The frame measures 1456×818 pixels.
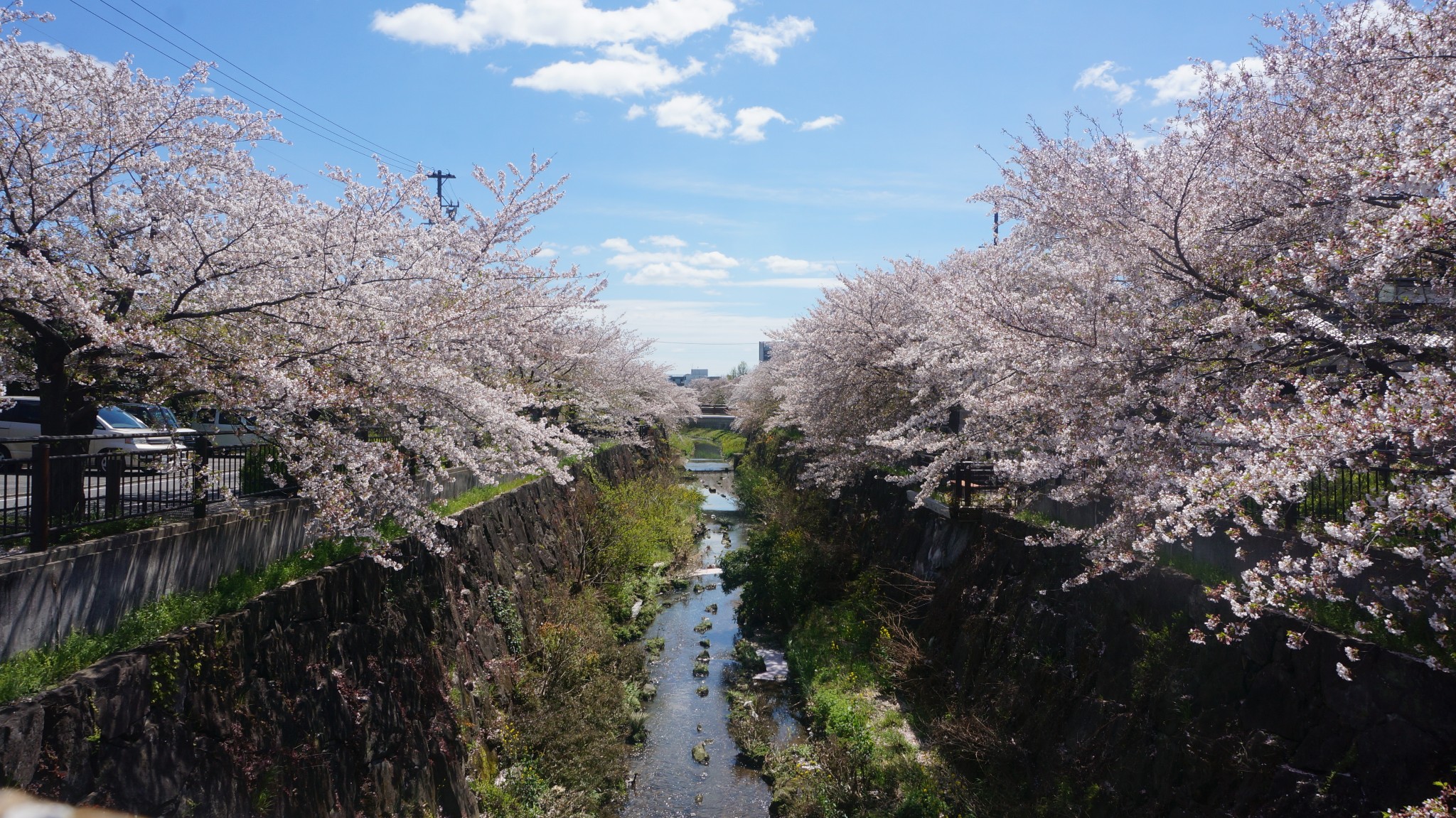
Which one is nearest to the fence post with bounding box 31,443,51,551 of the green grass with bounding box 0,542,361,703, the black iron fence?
the black iron fence

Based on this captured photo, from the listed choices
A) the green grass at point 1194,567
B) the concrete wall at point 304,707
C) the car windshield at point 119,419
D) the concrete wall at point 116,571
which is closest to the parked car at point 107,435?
the car windshield at point 119,419

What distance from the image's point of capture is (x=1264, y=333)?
561cm

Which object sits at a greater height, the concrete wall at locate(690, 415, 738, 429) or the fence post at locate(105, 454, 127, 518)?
the fence post at locate(105, 454, 127, 518)

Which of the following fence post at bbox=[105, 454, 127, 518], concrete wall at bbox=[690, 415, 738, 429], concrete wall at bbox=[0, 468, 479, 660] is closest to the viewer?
concrete wall at bbox=[0, 468, 479, 660]

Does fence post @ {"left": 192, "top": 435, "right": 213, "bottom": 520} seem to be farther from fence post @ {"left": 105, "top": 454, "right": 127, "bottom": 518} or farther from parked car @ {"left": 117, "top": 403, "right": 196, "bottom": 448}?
fence post @ {"left": 105, "top": 454, "right": 127, "bottom": 518}

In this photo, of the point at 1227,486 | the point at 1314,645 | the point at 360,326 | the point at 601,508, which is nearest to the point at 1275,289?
the point at 1227,486

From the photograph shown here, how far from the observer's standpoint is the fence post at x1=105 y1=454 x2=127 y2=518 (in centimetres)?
648

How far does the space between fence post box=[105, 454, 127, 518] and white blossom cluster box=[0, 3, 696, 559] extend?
0.66 meters

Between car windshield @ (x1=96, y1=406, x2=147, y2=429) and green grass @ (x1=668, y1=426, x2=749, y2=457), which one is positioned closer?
car windshield @ (x1=96, y1=406, x2=147, y2=429)

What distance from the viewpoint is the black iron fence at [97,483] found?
5.59 m

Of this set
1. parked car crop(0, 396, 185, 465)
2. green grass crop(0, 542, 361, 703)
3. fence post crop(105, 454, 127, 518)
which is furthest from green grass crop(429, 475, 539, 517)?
fence post crop(105, 454, 127, 518)

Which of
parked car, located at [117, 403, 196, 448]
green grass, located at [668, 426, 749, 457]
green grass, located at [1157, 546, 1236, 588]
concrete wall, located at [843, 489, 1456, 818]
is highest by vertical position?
parked car, located at [117, 403, 196, 448]

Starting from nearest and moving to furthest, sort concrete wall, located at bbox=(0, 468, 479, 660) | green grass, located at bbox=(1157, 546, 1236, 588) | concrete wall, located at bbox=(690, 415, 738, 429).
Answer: concrete wall, located at bbox=(0, 468, 479, 660)
green grass, located at bbox=(1157, 546, 1236, 588)
concrete wall, located at bbox=(690, 415, 738, 429)

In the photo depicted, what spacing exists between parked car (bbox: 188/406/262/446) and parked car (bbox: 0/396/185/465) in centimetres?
39
